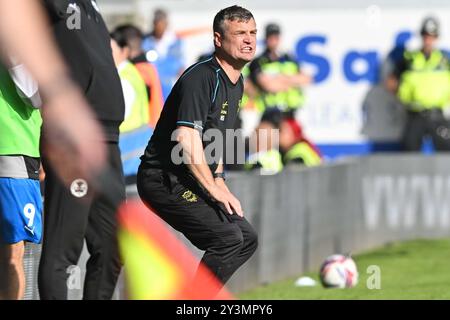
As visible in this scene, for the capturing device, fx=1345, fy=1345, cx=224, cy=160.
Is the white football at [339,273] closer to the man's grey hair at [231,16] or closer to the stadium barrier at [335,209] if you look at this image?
the stadium barrier at [335,209]

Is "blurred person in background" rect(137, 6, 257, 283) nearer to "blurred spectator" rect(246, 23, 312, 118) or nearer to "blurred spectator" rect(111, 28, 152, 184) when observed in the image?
"blurred spectator" rect(111, 28, 152, 184)

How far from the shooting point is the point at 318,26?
19266 millimetres

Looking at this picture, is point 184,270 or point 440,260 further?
point 440,260

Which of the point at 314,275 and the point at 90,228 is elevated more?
the point at 90,228

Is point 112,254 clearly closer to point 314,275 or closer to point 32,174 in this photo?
point 32,174

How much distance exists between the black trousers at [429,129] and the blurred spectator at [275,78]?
1670 millimetres

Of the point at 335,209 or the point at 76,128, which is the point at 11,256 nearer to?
the point at 76,128

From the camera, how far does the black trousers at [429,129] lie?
18453mm

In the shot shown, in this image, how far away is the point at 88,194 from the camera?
7781 millimetres

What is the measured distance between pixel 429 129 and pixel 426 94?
1.59 ft

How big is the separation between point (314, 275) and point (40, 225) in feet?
21.8

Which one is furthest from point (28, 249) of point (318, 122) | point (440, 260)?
point (318, 122)

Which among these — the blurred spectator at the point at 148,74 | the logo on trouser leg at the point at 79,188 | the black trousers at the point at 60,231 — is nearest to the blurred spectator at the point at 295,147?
the blurred spectator at the point at 148,74

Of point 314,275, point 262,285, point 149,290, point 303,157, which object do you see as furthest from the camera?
point 303,157
